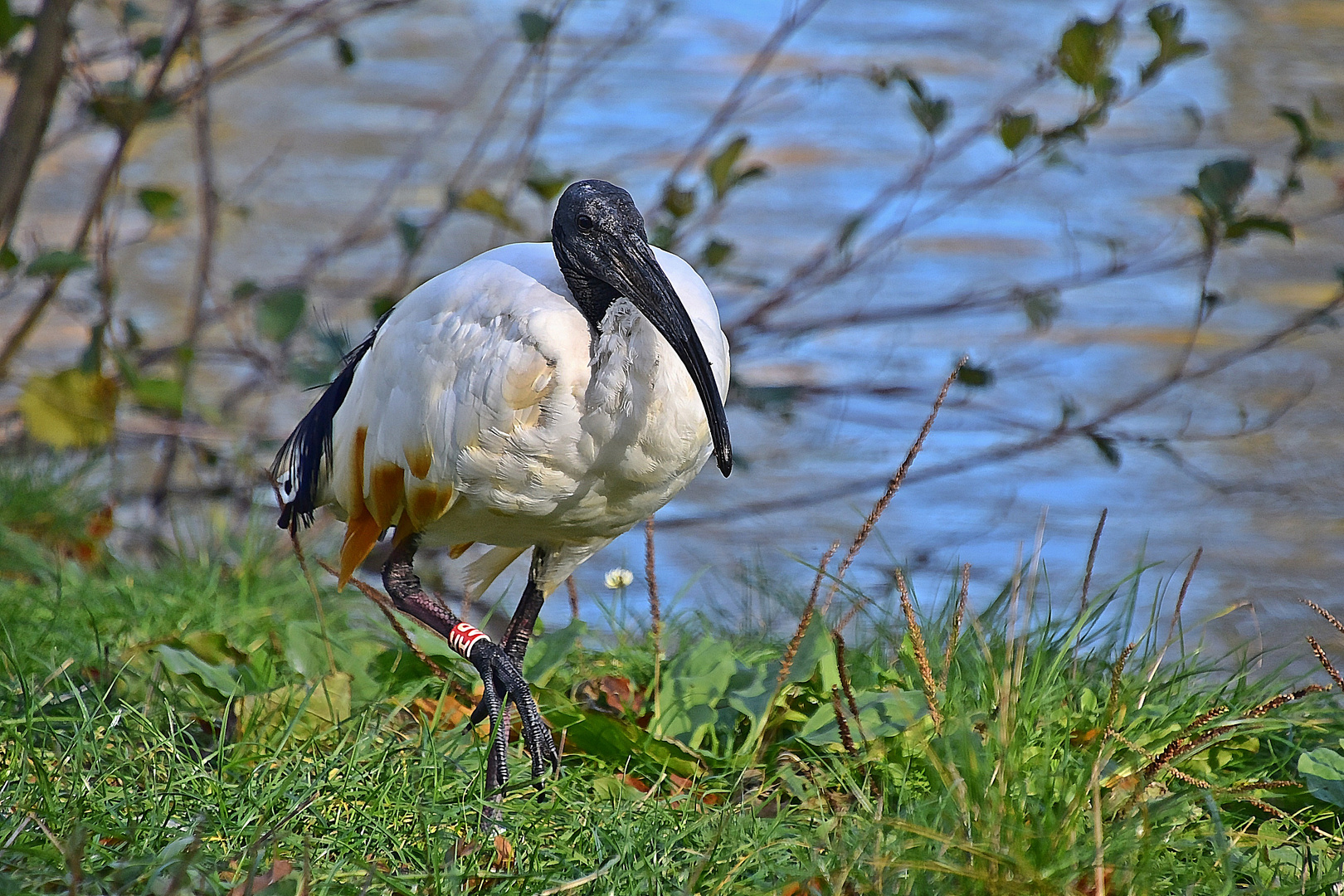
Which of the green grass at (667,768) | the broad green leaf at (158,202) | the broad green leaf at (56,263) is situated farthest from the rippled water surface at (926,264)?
the broad green leaf at (56,263)

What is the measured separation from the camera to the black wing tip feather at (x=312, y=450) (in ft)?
11.1

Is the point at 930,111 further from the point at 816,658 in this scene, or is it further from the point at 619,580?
the point at 816,658

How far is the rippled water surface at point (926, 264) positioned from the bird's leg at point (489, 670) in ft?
3.43

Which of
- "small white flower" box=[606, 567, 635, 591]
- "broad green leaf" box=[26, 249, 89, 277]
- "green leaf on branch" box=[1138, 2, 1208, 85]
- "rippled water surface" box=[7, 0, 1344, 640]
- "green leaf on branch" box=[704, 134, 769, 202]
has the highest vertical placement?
"green leaf on branch" box=[1138, 2, 1208, 85]

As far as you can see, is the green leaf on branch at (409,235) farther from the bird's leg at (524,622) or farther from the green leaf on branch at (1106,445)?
the green leaf on branch at (1106,445)

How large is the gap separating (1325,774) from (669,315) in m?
1.43

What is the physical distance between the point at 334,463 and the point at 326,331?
74cm

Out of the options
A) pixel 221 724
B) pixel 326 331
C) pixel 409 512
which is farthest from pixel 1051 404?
pixel 221 724

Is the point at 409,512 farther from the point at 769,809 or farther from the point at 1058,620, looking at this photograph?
the point at 1058,620

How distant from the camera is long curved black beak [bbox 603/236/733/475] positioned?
264 centimetres

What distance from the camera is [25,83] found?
423cm

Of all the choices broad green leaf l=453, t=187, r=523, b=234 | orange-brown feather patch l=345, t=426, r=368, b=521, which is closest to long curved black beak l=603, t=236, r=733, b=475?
orange-brown feather patch l=345, t=426, r=368, b=521

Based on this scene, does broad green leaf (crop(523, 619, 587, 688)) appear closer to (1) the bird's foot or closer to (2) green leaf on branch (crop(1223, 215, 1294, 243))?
(1) the bird's foot

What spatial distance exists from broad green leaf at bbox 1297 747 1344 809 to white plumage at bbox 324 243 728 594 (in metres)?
1.23
